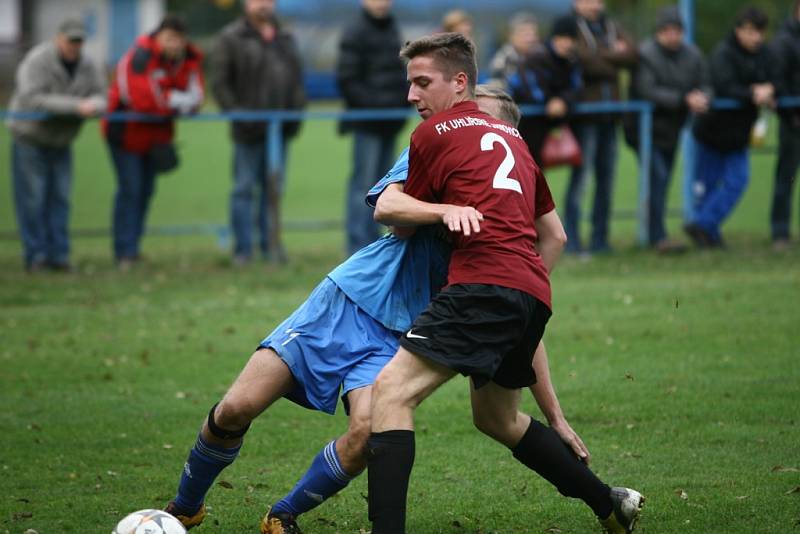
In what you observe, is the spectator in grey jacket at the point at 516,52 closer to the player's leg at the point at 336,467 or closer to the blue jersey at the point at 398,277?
the blue jersey at the point at 398,277

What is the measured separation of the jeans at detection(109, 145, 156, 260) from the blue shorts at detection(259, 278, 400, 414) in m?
8.18

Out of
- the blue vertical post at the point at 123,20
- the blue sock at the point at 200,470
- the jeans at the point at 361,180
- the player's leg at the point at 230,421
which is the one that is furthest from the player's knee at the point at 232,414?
the blue vertical post at the point at 123,20

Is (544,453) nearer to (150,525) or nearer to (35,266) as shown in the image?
(150,525)

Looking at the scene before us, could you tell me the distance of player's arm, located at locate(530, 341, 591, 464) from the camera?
510 cm

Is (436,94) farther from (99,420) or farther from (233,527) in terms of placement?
(99,420)

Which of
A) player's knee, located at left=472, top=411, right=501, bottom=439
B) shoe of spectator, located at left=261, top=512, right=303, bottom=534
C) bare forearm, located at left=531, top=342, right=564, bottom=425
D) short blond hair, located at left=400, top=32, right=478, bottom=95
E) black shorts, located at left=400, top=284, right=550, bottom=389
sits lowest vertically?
shoe of spectator, located at left=261, top=512, right=303, bottom=534

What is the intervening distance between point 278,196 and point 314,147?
17869 millimetres

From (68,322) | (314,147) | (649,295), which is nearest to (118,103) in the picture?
(68,322)

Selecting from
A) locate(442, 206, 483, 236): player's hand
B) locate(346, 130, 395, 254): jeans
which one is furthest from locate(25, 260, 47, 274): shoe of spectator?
locate(442, 206, 483, 236): player's hand

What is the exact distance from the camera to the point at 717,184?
544 inches

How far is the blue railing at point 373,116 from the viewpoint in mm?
12781

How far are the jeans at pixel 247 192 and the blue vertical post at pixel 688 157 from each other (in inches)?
185

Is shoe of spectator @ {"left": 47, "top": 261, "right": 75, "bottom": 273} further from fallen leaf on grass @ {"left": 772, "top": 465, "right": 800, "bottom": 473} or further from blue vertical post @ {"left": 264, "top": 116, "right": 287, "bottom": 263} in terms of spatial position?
fallen leaf on grass @ {"left": 772, "top": 465, "right": 800, "bottom": 473}

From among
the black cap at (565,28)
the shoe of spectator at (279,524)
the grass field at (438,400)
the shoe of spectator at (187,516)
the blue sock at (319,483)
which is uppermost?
the black cap at (565,28)
